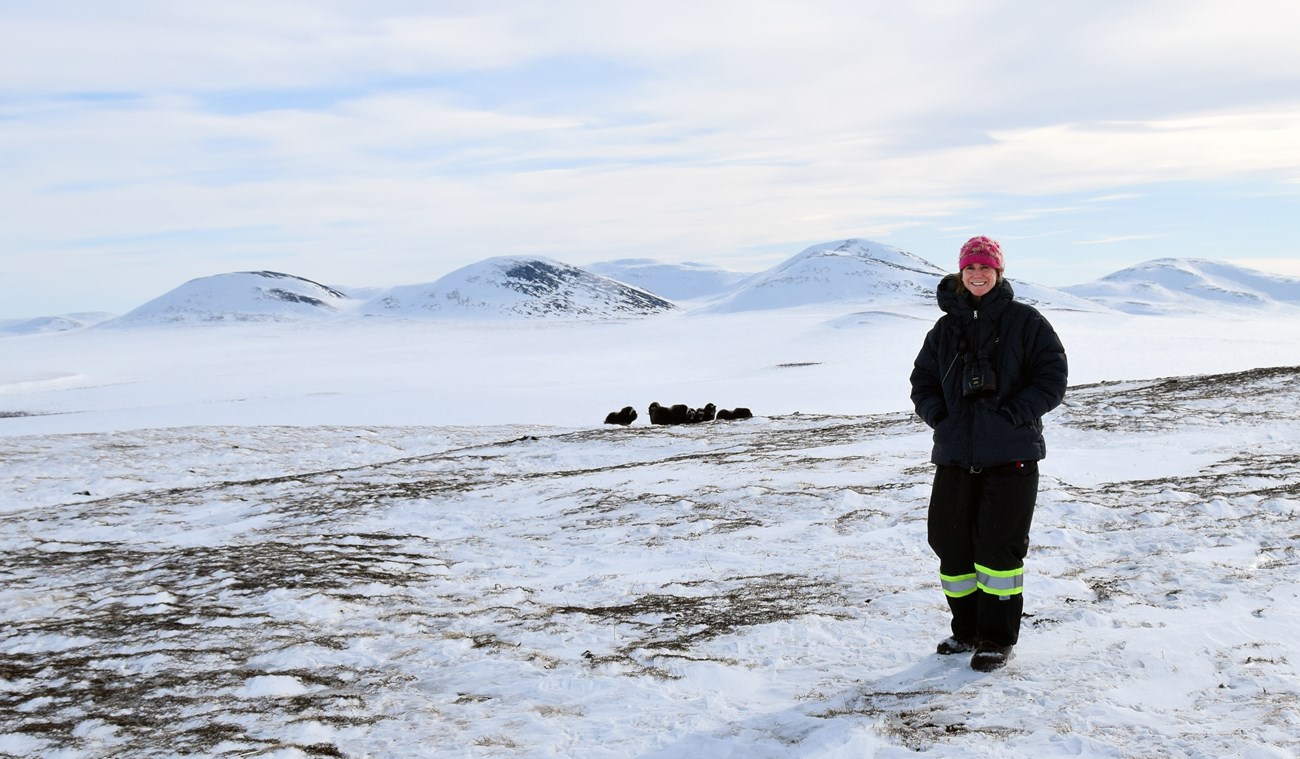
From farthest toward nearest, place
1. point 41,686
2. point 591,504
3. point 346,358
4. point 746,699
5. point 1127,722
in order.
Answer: point 346,358, point 591,504, point 41,686, point 746,699, point 1127,722

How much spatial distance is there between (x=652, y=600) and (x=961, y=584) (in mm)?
2699

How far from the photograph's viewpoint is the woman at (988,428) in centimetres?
487

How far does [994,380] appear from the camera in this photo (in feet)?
16.0

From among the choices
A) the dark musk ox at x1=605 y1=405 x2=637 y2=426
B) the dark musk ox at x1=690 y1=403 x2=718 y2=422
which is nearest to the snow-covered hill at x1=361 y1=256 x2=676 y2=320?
the dark musk ox at x1=605 y1=405 x2=637 y2=426

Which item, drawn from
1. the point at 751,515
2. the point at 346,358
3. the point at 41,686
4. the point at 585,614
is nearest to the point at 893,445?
the point at 751,515

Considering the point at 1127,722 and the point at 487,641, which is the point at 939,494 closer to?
the point at 1127,722

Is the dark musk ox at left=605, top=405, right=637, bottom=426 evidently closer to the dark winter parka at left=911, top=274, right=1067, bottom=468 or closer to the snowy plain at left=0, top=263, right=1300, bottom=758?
the snowy plain at left=0, top=263, right=1300, bottom=758

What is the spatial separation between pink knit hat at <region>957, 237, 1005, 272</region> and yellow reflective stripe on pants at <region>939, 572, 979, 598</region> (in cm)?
178

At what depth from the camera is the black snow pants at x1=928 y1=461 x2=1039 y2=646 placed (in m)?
4.92

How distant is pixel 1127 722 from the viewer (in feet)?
13.8

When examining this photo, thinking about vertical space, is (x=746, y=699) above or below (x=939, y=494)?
below

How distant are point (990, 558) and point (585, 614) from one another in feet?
10.1

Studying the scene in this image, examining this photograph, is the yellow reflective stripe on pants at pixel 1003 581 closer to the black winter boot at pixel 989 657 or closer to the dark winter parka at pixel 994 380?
the black winter boot at pixel 989 657

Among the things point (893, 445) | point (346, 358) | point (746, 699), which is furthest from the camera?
point (346, 358)
